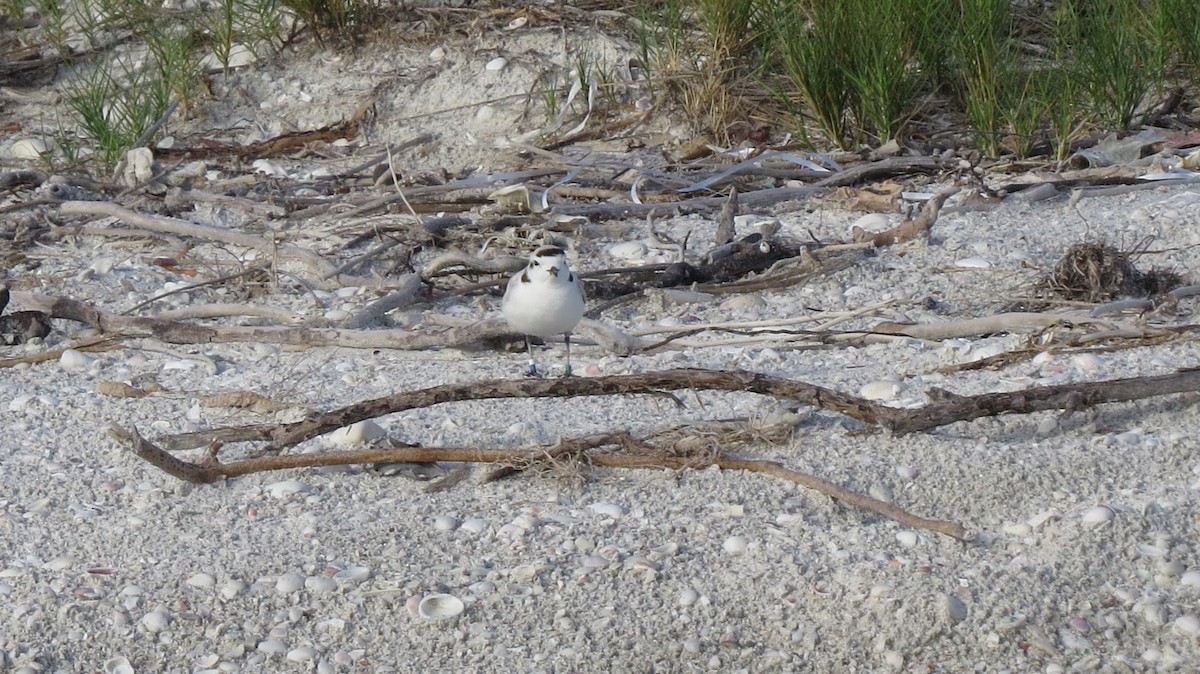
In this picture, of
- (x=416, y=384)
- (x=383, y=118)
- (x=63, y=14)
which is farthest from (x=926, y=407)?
(x=63, y=14)

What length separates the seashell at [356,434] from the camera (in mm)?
3340

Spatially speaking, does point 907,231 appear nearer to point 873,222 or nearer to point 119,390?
point 873,222

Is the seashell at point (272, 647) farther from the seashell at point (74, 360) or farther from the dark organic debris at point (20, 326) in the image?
the dark organic debris at point (20, 326)

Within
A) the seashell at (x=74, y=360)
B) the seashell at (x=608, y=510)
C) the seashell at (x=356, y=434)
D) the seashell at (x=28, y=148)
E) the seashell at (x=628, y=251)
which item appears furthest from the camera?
the seashell at (x=28, y=148)

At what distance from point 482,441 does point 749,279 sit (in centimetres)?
157

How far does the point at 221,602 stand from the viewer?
2.68 metres

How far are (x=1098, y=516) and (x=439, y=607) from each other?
4.31 ft

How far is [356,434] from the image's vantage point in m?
3.34

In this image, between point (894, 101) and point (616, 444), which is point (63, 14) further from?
point (616, 444)

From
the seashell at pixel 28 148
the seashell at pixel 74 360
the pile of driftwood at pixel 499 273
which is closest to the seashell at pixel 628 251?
the pile of driftwood at pixel 499 273

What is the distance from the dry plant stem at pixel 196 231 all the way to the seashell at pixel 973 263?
2.07 metres

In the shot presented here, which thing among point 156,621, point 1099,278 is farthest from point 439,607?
point 1099,278

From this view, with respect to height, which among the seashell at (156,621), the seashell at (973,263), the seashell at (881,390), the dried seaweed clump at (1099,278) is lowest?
the seashell at (973,263)

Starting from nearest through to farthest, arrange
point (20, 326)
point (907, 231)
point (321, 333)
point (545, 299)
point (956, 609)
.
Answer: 1. point (956, 609)
2. point (545, 299)
3. point (321, 333)
4. point (20, 326)
5. point (907, 231)
